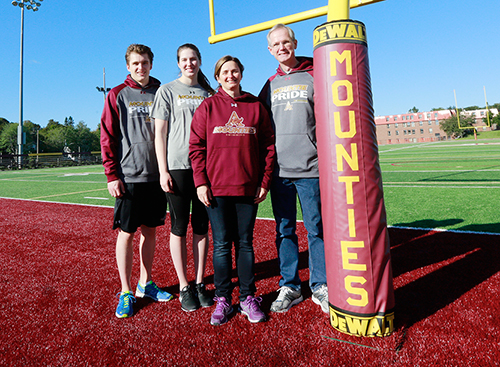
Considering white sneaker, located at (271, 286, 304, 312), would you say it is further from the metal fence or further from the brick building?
the brick building

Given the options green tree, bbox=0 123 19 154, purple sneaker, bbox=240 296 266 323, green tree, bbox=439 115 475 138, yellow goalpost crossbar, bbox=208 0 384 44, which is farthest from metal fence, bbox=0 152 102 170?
green tree, bbox=439 115 475 138

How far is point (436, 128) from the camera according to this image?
85375mm

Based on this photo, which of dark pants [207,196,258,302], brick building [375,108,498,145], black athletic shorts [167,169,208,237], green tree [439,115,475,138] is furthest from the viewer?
brick building [375,108,498,145]

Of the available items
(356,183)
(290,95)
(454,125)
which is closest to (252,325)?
(356,183)

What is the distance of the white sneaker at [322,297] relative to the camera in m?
2.53

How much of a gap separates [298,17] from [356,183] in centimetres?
374

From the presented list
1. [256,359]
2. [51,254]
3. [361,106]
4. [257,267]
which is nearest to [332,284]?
[256,359]

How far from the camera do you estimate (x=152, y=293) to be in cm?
293

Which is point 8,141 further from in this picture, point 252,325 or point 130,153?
point 252,325

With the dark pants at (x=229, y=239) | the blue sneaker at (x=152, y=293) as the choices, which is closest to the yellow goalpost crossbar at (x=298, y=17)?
the dark pants at (x=229, y=239)

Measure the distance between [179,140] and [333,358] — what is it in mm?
1756

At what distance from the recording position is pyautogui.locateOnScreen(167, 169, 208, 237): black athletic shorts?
2648mm

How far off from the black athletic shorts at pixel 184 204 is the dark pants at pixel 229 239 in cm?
22

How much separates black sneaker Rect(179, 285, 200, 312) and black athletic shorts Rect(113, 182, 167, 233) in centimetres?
60
